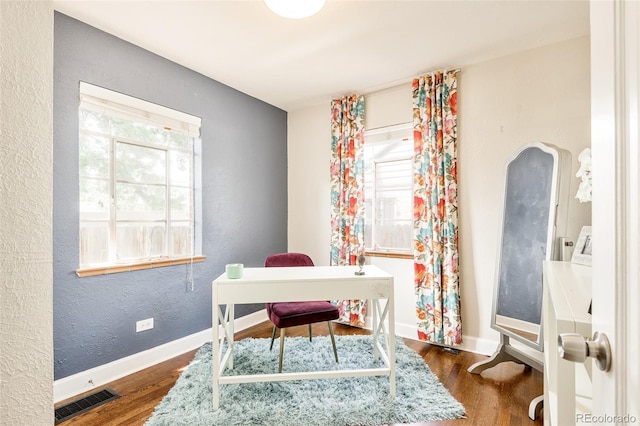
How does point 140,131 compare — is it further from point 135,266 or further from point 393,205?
point 393,205

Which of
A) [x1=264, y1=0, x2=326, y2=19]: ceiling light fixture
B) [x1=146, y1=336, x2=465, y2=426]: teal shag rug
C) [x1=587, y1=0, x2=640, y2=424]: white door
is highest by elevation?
[x1=264, y1=0, x2=326, y2=19]: ceiling light fixture

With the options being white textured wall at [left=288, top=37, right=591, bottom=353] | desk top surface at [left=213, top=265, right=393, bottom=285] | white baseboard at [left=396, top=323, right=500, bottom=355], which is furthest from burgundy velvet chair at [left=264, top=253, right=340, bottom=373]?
Result: white baseboard at [left=396, top=323, right=500, bottom=355]

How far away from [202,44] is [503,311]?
10.2 ft

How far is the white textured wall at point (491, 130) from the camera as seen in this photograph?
2.30m

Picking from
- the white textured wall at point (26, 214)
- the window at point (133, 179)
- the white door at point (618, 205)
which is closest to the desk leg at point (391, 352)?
the white door at point (618, 205)

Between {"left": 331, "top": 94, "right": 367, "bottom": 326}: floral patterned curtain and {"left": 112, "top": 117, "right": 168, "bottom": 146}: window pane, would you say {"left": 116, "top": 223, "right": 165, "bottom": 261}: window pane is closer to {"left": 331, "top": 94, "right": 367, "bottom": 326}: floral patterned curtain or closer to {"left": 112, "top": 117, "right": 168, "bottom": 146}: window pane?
{"left": 112, "top": 117, "right": 168, "bottom": 146}: window pane

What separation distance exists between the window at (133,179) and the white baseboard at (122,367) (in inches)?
29.3

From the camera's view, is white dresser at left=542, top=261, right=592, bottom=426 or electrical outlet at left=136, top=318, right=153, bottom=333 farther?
electrical outlet at left=136, top=318, right=153, bottom=333

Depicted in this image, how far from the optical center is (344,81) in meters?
3.08

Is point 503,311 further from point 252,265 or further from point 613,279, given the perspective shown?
point 252,265

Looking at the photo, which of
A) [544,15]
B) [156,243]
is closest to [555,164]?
[544,15]

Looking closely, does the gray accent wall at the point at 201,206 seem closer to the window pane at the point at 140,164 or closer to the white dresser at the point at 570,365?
the window pane at the point at 140,164

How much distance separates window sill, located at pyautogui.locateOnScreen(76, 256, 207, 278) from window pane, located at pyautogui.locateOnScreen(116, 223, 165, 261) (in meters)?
A: 0.11

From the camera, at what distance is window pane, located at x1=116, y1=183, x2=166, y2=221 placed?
243cm
